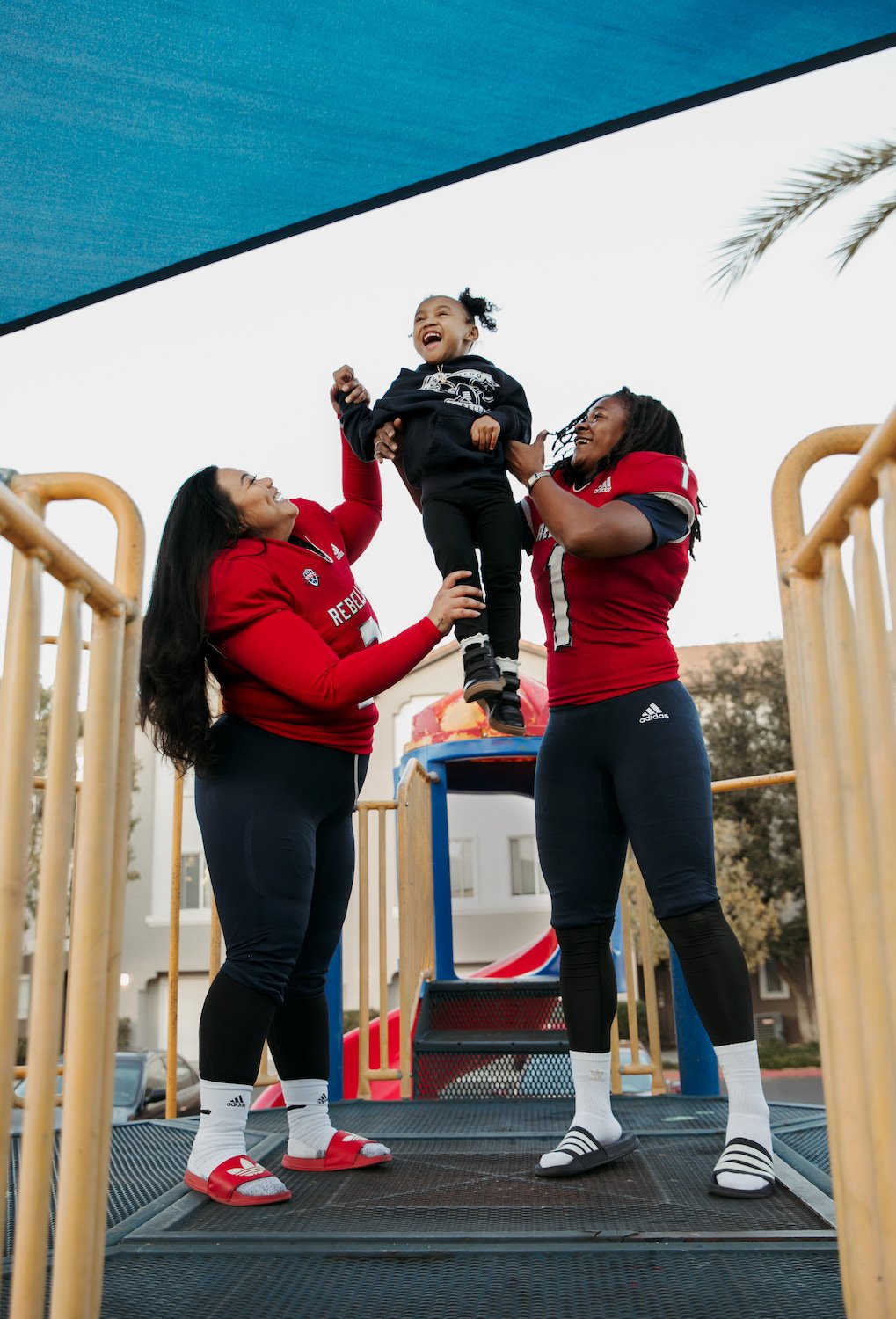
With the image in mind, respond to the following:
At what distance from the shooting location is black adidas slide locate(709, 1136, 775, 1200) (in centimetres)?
205

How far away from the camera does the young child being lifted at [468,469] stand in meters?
2.77

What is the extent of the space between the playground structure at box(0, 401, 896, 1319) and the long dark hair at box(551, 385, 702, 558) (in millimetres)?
1168

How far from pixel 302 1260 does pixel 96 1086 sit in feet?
2.38

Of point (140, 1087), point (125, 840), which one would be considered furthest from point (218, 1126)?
point (140, 1087)

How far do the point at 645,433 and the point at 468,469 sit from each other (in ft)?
1.69

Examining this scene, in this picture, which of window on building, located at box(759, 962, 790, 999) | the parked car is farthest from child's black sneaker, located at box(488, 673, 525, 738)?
window on building, located at box(759, 962, 790, 999)

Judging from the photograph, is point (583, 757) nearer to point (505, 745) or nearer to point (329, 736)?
point (329, 736)

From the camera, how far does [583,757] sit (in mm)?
2455

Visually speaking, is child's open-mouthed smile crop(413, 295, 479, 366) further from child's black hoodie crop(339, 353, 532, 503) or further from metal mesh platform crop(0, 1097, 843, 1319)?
metal mesh platform crop(0, 1097, 843, 1319)

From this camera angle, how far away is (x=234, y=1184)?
83.7 inches

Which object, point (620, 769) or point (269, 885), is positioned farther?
point (620, 769)

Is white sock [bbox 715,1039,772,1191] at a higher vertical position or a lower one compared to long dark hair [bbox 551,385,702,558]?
lower

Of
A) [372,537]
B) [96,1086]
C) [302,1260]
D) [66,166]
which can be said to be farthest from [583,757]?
[66,166]

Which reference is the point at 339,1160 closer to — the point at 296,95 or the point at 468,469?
the point at 468,469
